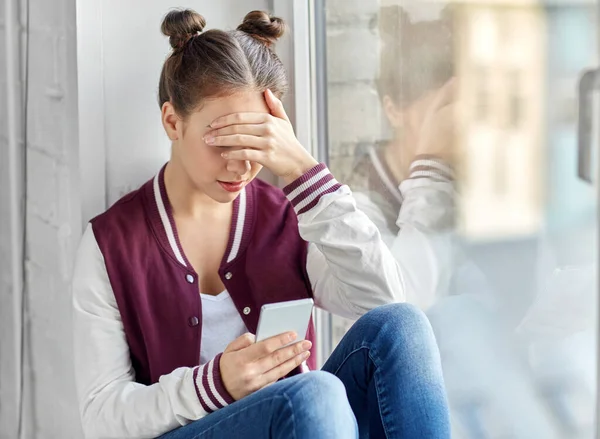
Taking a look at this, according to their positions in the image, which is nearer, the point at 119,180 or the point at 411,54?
the point at 411,54

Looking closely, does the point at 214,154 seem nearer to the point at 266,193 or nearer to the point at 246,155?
the point at 246,155

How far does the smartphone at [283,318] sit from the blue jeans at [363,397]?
0.08 metres

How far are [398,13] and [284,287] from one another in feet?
1.64

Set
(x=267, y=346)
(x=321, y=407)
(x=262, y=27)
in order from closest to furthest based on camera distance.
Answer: (x=321, y=407), (x=267, y=346), (x=262, y=27)

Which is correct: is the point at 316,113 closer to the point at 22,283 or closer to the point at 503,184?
the point at 503,184

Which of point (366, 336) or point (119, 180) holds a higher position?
point (119, 180)

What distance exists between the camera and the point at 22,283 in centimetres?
185

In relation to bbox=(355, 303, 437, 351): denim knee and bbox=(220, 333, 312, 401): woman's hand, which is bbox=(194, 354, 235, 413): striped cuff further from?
bbox=(355, 303, 437, 351): denim knee

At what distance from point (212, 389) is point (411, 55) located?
65 centimetres

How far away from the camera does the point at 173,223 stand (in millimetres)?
1505

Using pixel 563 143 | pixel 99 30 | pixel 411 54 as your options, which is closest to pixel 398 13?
pixel 411 54

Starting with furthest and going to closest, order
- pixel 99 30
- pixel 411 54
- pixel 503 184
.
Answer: pixel 99 30
pixel 411 54
pixel 503 184

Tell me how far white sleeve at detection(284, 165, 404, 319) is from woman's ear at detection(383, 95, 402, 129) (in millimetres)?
225

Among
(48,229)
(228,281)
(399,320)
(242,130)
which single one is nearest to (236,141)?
(242,130)
